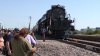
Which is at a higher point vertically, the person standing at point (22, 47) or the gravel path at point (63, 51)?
the person standing at point (22, 47)

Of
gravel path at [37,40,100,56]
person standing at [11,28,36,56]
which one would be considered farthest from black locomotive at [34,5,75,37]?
person standing at [11,28,36,56]

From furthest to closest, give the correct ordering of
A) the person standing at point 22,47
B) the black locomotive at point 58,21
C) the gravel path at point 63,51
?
the black locomotive at point 58,21 < the gravel path at point 63,51 < the person standing at point 22,47

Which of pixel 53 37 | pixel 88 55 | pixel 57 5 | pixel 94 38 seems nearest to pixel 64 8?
pixel 57 5

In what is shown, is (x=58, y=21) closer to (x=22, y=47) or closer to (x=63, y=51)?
(x=63, y=51)

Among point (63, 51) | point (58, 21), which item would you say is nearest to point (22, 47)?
point (63, 51)

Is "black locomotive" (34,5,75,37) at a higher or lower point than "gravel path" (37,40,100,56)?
higher

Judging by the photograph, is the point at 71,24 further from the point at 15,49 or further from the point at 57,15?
the point at 15,49

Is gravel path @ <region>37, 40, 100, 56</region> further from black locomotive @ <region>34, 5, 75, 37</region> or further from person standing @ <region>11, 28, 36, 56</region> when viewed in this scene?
black locomotive @ <region>34, 5, 75, 37</region>

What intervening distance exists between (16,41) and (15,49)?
7.3 inches

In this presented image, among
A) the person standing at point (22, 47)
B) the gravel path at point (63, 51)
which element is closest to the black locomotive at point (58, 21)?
the gravel path at point (63, 51)

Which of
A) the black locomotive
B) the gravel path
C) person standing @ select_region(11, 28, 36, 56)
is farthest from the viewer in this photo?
the black locomotive

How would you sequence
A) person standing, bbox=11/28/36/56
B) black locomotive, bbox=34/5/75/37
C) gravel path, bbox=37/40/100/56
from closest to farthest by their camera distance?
1. person standing, bbox=11/28/36/56
2. gravel path, bbox=37/40/100/56
3. black locomotive, bbox=34/5/75/37

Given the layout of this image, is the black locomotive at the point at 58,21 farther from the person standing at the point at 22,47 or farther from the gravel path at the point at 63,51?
the person standing at the point at 22,47

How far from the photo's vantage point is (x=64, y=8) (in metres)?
43.0
